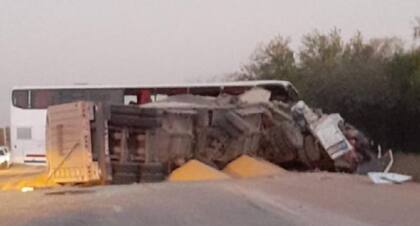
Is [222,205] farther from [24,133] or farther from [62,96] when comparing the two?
[24,133]

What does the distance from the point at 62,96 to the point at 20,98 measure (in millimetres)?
3178

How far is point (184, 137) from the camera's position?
3106 centimetres

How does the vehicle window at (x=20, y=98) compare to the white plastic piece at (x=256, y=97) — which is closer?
the white plastic piece at (x=256, y=97)

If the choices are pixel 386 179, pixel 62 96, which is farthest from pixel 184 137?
pixel 62 96

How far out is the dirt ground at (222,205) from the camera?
16562 millimetres

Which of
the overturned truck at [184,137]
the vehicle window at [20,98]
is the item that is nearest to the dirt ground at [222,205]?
the overturned truck at [184,137]

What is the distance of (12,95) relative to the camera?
4894cm

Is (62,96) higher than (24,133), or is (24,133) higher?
(62,96)

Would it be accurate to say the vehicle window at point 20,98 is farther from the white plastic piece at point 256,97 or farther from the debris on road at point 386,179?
the debris on road at point 386,179

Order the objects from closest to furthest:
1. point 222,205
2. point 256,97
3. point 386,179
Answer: point 222,205, point 386,179, point 256,97

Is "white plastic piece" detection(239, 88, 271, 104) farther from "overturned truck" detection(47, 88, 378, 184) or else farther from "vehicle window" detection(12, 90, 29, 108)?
"vehicle window" detection(12, 90, 29, 108)

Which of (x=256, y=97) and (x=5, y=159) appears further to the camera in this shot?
(x=5, y=159)

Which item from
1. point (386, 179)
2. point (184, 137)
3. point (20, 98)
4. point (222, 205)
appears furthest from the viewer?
point (20, 98)

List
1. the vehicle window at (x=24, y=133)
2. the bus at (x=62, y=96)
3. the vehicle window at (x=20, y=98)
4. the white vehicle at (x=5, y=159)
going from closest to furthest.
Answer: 1. the bus at (x=62, y=96)
2. the vehicle window at (x=24, y=133)
3. the vehicle window at (x=20, y=98)
4. the white vehicle at (x=5, y=159)
